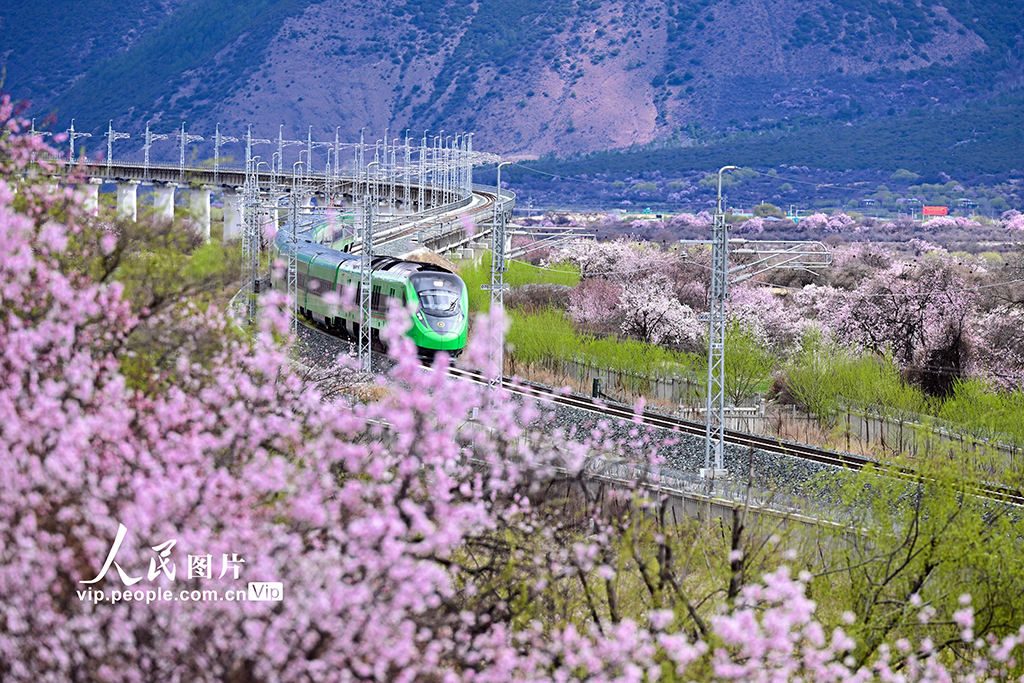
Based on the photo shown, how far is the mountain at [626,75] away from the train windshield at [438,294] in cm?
13990

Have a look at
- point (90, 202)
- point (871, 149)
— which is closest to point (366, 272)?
point (90, 202)

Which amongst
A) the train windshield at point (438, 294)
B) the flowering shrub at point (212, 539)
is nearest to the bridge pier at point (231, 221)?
the train windshield at point (438, 294)

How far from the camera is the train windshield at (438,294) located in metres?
30.3

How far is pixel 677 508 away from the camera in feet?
68.6

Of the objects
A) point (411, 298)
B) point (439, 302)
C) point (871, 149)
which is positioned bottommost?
point (439, 302)

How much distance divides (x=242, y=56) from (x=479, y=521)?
653ft

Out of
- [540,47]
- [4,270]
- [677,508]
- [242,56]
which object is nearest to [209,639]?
[4,270]

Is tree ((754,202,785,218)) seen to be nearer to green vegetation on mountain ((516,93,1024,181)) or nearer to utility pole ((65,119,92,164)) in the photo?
green vegetation on mountain ((516,93,1024,181))

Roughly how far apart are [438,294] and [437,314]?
56 centimetres

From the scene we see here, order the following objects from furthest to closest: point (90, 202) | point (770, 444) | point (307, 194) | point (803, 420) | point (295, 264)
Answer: point (307, 194), point (803, 420), point (295, 264), point (770, 444), point (90, 202)

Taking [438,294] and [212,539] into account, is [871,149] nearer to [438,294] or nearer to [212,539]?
[438,294]

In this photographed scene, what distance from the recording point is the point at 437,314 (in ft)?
99.6

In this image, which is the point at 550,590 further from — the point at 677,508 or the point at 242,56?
the point at 242,56

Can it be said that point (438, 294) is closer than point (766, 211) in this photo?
Yes
